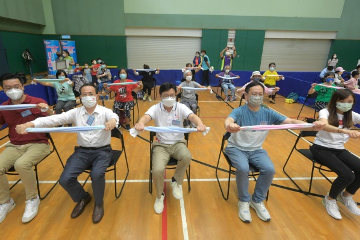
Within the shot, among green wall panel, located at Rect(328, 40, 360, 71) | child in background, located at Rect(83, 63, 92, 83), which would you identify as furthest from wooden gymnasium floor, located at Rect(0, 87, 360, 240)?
green wall panel, located at Rect(328, 40, 360, 71)

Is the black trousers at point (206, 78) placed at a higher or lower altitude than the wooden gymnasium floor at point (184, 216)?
higher

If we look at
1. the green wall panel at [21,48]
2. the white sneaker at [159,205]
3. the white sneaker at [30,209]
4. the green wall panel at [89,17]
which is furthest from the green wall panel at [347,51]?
the green wall panel at [21,48]

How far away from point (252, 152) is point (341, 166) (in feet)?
3.76

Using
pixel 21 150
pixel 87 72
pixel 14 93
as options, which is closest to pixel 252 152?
pixel 21 150

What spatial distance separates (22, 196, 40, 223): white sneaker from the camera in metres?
2.64

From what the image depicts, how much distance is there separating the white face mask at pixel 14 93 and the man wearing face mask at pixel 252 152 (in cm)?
288

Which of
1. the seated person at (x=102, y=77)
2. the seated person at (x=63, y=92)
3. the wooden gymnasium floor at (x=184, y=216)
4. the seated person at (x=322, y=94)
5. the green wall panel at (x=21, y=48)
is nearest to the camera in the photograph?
the wooden gymnasium floor at (x=184, y=216)

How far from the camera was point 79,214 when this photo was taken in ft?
9.11

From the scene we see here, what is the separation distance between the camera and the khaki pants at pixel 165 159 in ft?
8.93

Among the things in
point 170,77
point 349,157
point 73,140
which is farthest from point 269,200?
point 170,77

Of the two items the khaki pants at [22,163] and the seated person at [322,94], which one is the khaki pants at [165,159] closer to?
the khaki pants at [22,163]

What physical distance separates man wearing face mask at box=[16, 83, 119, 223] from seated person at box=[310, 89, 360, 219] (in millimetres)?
2909

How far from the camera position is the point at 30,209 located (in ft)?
8.89

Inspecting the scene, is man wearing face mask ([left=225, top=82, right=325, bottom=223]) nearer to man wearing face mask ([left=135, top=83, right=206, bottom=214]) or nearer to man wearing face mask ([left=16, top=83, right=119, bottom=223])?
man wearing face mask ([left=135, top=83, right=206, bottom=214])
